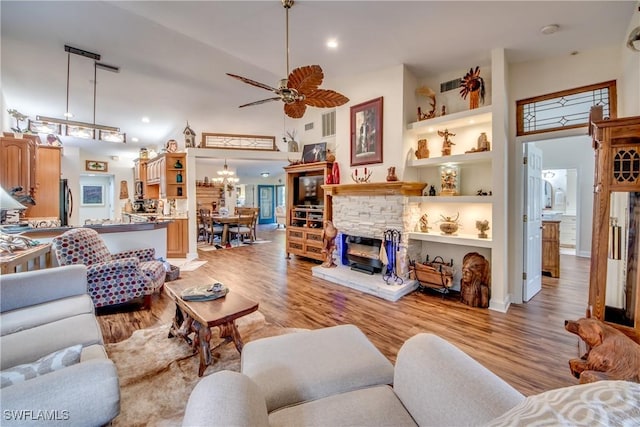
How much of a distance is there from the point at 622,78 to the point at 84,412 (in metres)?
5.07

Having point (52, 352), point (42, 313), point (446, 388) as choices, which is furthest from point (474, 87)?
point (42, 313)

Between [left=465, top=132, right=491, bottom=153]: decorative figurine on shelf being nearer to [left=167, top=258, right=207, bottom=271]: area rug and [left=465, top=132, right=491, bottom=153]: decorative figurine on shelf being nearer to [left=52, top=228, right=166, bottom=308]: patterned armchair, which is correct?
[left=52, top=228, right=166, bottom=308]: patterned armchair

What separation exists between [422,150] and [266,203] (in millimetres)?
10479

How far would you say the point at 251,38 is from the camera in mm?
3209

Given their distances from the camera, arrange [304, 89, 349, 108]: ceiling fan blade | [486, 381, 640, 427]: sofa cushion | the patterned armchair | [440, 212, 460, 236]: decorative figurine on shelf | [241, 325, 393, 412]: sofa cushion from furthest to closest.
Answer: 1. [440, 212, 460, 236]: decorative figurine on shelf
2. the patterned armchair
3. [304, 89, 349, 108]: ceiling fan blade
4. [241, 325, 393, 412]: sofa cushion
5. [486, 381, 640, 427]: sofa cushion

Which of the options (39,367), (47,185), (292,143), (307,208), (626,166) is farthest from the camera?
(292,143)

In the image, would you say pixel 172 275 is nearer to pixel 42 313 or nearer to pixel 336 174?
pixel 42 313

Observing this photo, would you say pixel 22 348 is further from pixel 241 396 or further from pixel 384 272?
pixel 384 272

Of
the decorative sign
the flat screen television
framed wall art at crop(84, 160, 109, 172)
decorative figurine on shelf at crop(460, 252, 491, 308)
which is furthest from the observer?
framed wall art at crop(84, 160, 109, 172)

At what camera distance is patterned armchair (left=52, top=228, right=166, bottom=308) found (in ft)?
9.72

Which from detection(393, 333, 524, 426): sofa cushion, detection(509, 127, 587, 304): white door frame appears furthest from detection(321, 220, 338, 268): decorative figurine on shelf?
detection(393, 333, 524, 426): sofa cushion

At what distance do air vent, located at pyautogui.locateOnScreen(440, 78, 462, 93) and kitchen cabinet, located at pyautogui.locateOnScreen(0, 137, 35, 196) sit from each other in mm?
6472

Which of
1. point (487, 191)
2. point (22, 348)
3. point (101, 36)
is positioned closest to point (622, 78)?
point (487, 191)

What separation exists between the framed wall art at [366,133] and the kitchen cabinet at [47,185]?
605 centimetres
